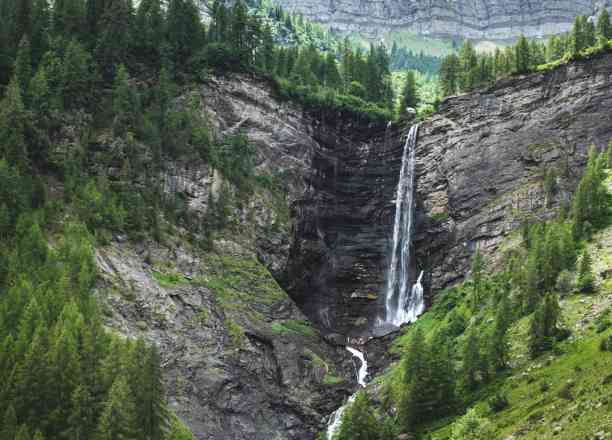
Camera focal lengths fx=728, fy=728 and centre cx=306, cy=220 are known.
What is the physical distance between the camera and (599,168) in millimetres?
81500

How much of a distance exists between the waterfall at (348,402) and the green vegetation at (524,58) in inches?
1850

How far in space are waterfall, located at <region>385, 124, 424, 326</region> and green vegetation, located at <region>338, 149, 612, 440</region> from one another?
10397mm

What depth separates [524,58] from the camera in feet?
342

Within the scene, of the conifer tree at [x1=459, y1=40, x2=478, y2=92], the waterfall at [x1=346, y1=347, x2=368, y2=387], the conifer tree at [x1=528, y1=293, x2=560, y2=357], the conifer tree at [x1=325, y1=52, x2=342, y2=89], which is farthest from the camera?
the conifer tree at [x1=325, y1=52, x2=342, y2=89]

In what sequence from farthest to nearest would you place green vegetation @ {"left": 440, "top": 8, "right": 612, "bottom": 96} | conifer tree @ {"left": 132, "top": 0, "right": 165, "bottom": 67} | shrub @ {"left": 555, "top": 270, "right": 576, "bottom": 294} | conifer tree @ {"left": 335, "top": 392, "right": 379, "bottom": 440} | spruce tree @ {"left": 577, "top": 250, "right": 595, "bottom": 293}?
green vegetation @ {"left": 440, "top": 8, "right": 612, "bottom": 96} → conifer tree @ {"left": 132, "top": 0, "right": 165, "bottom": 67} → shrub @ {"left": 555, "top": 270, "right": 576, "bottom": 294} → spruce tree @ {"left": 577, "top": 250, "right": 595, "bottom": 293} → conifer tree @ {"left": 335, "top": 392, "right": 379, "bottom": 440}

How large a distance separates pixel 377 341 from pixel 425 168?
29691 millimetres

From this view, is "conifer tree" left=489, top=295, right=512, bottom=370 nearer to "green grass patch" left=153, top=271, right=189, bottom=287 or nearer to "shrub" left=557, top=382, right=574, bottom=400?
"shrub" left=557, top=382, right=574, bottom=400

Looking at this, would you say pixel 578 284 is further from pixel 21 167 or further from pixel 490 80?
pixel 21 167

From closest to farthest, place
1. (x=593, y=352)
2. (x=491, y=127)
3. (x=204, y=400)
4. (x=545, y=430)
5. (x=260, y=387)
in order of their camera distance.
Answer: (x=545, y=430) → (x=593, y=352) → (x=204, y=400) → (x=260, y=387) → (x=491, y=127)

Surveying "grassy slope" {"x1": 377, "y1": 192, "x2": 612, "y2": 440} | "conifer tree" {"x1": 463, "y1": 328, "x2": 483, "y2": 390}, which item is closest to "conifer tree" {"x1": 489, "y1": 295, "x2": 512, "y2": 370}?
"grassy slope" {"x1": 377, "y1": 192, "x2": 612, "y2": 440}

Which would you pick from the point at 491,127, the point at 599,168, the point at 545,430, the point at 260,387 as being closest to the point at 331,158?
the point at 491,127

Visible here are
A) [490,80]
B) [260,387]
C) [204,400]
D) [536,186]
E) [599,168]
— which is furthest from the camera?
[490,80]

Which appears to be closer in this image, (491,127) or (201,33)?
(491,127)

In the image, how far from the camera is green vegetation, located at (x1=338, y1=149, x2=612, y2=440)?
169 feet
